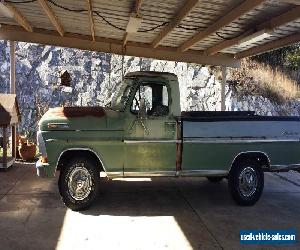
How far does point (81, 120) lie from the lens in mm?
7301

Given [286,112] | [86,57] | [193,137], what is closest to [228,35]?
[193,137]

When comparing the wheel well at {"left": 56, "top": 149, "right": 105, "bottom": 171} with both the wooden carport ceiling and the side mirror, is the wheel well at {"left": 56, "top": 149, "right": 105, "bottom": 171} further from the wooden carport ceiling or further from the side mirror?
the wooden carport ceiling

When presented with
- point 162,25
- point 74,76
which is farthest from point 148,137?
point 74,76

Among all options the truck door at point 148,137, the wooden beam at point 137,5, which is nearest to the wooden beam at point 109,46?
the wooden beam at point 137,5

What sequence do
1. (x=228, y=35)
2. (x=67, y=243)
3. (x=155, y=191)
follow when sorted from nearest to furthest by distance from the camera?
(x=67, y=243) < (x=155, y=191) < (x=228, y=35)

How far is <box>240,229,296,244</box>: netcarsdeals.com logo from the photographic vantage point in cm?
588

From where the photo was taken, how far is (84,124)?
23.9 feet

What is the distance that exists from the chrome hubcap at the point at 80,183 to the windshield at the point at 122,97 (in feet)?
4.45

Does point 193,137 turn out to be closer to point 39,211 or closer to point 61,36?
point 39,211

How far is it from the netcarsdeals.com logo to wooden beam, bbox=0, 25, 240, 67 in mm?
7746

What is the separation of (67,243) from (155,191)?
142 inches

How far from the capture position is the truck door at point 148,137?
747cm

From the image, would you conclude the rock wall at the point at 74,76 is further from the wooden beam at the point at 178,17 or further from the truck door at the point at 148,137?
the truck door at the point at 148,137

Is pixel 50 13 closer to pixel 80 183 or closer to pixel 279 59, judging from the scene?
pixel 80 183
